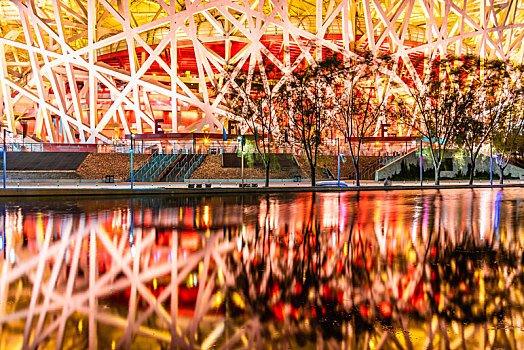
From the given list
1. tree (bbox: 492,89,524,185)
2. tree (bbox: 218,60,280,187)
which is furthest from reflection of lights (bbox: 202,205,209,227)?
tree (bbox: 492,89,524,185)

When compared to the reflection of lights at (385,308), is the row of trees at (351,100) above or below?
above

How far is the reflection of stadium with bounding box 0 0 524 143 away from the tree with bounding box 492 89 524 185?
8.37 metres

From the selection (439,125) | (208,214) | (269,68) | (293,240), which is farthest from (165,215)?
(439,125)

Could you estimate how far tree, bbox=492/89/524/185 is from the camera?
42062mm

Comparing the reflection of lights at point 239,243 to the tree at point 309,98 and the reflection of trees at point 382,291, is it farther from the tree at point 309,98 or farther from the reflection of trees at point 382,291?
the tree at point 309,98

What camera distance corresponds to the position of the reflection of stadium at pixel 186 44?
4938cm

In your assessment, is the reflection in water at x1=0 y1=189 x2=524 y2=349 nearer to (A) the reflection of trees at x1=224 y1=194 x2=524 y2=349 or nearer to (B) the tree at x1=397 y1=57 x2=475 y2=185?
(A) the reflection of trees at x1=224 y1=194 x2=524 y2=349

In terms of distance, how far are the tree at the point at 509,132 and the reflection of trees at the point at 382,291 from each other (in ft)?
117

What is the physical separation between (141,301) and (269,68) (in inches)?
1325

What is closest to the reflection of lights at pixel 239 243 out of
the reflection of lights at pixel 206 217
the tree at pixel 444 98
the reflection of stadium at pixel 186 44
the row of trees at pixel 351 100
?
the reflection of lights at pixel 206 217

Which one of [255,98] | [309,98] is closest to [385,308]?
[309,98]

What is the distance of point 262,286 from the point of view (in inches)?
279

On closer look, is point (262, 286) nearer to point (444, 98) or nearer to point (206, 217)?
point (206, 217)

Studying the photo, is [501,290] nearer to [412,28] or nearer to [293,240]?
[293,240]
